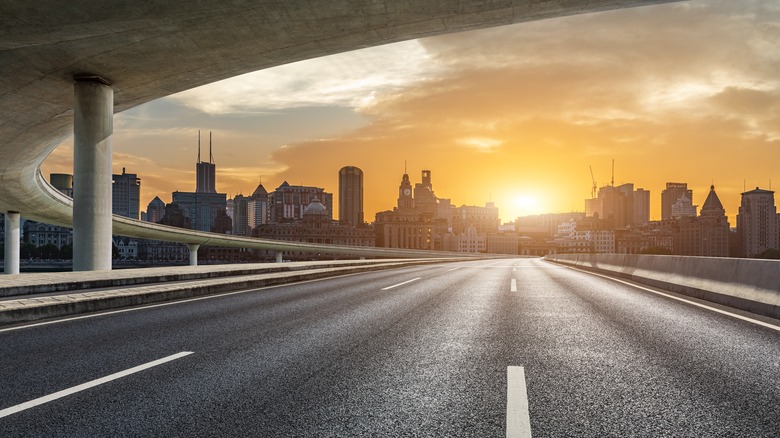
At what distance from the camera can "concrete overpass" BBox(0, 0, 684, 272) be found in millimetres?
15492

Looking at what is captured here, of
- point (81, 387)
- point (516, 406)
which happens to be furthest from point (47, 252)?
point (516, 406)

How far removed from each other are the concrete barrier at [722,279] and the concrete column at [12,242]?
57.0 metres

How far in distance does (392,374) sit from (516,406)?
1.41 m

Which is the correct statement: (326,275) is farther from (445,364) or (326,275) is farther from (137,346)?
(445,364)

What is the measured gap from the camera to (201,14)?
15.9 metres

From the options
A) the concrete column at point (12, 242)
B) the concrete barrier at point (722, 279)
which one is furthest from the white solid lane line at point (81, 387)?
the concrete column at point (12, 242)

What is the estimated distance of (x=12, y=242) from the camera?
172 feet

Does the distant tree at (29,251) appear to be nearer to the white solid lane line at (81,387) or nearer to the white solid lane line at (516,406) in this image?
the white solid lane line at (81,387)

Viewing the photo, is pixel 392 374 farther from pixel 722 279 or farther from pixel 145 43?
pixel 145 43

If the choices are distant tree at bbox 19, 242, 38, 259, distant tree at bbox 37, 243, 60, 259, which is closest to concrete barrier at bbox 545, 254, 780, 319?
distant tree at bbox 37, 243, 60, 259

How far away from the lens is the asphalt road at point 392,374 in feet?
12.2

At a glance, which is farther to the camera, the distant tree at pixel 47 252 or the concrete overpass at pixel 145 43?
the distant tree at pixel 47 252

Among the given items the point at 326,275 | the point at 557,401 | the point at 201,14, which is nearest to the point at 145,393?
the point at 557,401

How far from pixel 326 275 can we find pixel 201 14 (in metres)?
11.3
